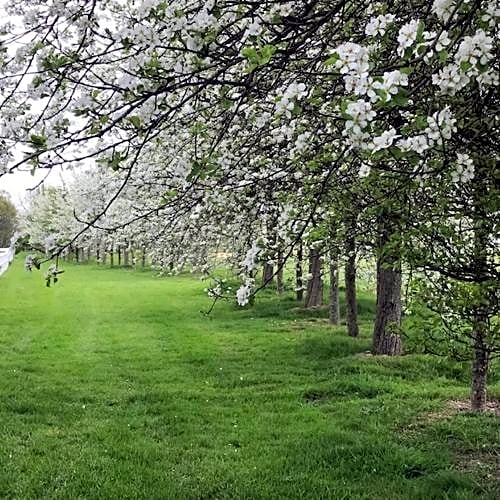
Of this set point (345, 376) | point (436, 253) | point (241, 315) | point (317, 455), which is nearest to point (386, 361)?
point (345, 376)

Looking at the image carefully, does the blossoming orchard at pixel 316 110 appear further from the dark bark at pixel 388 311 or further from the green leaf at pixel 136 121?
the dark bark at pixel 388 311

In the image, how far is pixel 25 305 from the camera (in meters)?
18.5

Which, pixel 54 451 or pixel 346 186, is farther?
pixel 54 451

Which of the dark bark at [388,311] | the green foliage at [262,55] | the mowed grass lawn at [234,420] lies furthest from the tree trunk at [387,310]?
the green foliage at [262,55]

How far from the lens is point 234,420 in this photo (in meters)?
6.65

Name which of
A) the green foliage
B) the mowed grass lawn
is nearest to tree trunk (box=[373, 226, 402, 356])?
the mowed grass lawn

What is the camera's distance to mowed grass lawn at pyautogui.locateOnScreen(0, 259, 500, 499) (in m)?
4.94

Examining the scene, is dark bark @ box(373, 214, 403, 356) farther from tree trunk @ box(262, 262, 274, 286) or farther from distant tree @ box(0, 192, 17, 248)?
distant tree @ box(0, 192, 17, 248)

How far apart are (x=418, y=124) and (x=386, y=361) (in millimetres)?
7477

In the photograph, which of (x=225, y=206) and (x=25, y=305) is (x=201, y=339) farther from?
(x=25, y=305)

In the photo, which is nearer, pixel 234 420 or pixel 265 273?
pixel 234 420

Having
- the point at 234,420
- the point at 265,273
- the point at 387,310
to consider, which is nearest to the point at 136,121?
the point at 234,420

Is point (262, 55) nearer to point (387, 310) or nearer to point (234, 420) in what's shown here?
point (234, 420)

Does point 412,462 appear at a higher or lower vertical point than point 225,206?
lower
